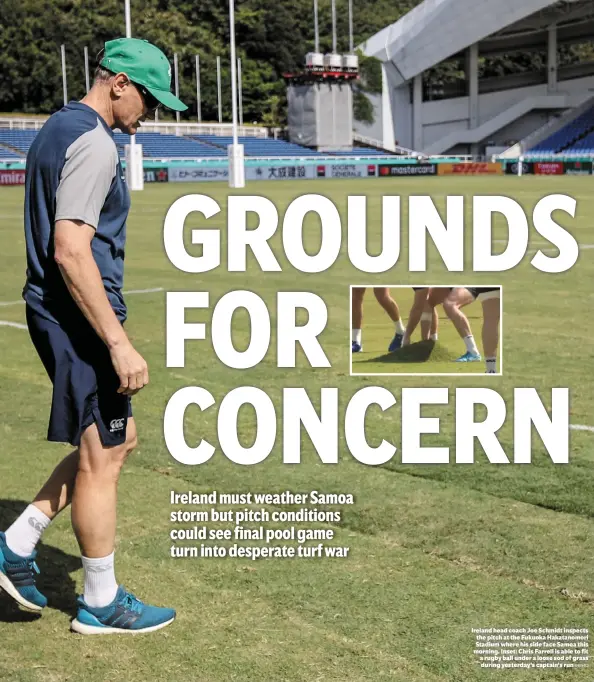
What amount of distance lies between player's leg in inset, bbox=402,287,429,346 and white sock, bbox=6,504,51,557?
4.70 meters

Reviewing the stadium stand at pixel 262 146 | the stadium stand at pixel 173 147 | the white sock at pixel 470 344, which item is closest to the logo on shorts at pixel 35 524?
the white sock at pixel 470 344

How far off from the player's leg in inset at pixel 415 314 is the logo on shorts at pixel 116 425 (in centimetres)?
473

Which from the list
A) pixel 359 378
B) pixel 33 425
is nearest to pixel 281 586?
pixel 33 425

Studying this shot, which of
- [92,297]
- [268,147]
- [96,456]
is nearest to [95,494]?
[96,456]

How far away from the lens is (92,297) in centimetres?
373

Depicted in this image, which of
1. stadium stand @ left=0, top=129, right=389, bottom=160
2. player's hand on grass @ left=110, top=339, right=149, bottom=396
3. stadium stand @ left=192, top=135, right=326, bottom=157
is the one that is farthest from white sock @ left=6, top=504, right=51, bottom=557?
stadium stand @ left=192, top=135, right=326, bottom=157

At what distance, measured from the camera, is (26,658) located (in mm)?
3863

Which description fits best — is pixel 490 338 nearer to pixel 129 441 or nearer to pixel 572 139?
pixel 129 441

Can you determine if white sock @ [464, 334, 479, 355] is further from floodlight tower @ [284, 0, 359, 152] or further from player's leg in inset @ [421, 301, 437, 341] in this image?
floodlight tower @ [284, 0, 359, 152]

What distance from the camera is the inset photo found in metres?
8.24

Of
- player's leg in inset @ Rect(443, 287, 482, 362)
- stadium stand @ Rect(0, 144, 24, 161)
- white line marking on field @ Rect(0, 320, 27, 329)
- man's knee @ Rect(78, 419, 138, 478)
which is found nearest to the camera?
man's knee @ Rect(78, 419, 138, 478)

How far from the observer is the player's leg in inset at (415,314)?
875 centimetres

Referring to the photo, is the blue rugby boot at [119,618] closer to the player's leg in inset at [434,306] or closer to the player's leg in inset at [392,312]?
the player's leg in inset at [434,306]

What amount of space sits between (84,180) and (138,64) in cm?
48
